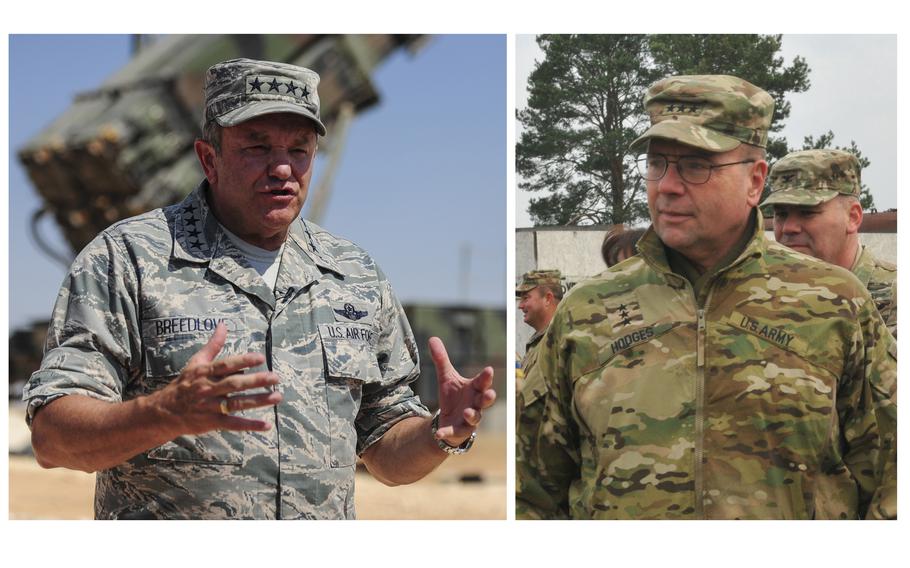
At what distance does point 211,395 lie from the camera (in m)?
2.45

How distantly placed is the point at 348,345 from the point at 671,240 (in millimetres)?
1114

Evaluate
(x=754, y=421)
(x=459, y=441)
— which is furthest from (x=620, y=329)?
(x=459, y=441)

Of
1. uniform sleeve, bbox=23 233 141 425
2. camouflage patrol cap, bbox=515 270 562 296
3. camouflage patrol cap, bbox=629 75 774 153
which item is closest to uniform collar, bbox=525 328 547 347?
camouflage patrol cap, bbox=515 270 562 296

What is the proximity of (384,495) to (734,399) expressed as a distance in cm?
632

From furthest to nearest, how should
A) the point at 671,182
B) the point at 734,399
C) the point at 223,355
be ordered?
the point at 671,182 → the point at 734,399 → the point at 223,355

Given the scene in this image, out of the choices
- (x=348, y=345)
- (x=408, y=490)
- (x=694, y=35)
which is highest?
(x=694, y=35)

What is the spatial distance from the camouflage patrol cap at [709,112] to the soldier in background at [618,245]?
0.27 m

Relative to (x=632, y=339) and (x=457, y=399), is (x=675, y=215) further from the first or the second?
(x=457, y=399)

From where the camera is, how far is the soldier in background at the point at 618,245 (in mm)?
3658

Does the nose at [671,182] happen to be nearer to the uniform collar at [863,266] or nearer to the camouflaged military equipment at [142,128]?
the uniform collar at [863,266]

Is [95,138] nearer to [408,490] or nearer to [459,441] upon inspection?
[408,490]

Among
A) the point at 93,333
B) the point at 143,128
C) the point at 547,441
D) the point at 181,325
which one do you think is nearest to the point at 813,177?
the point at 547,441

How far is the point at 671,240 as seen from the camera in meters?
3.58

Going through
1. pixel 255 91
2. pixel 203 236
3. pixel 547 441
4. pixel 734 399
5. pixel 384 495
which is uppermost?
pixel 255 91
